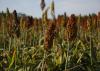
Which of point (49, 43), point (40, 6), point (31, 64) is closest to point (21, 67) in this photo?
point (31, 64)

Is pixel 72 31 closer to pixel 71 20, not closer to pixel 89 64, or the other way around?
pixel 71 20

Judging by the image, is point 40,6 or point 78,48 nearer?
point 40,6

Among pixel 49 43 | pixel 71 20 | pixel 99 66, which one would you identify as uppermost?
pixel 71 20

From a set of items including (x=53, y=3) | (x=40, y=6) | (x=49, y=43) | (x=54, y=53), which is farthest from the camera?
(x=54, y=53)

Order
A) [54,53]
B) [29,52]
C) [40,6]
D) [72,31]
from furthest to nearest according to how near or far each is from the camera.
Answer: [29,52]
[54,53]
[40,6]
[72,31]

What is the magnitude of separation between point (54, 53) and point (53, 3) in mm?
1531

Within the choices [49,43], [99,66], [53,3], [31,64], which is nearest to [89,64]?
[99,66]

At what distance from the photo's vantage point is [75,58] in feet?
25.3

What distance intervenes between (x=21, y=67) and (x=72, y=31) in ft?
5.47

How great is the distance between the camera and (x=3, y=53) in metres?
7.71

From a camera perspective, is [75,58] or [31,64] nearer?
[31,64]

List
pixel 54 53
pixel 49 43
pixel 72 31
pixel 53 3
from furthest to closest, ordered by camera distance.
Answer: pixel 54 53 < pixel 53 3 < pixel 72 31 < pixel 49 43

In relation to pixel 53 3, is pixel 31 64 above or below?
below

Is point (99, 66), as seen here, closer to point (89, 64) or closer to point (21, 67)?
point (89, 64)
